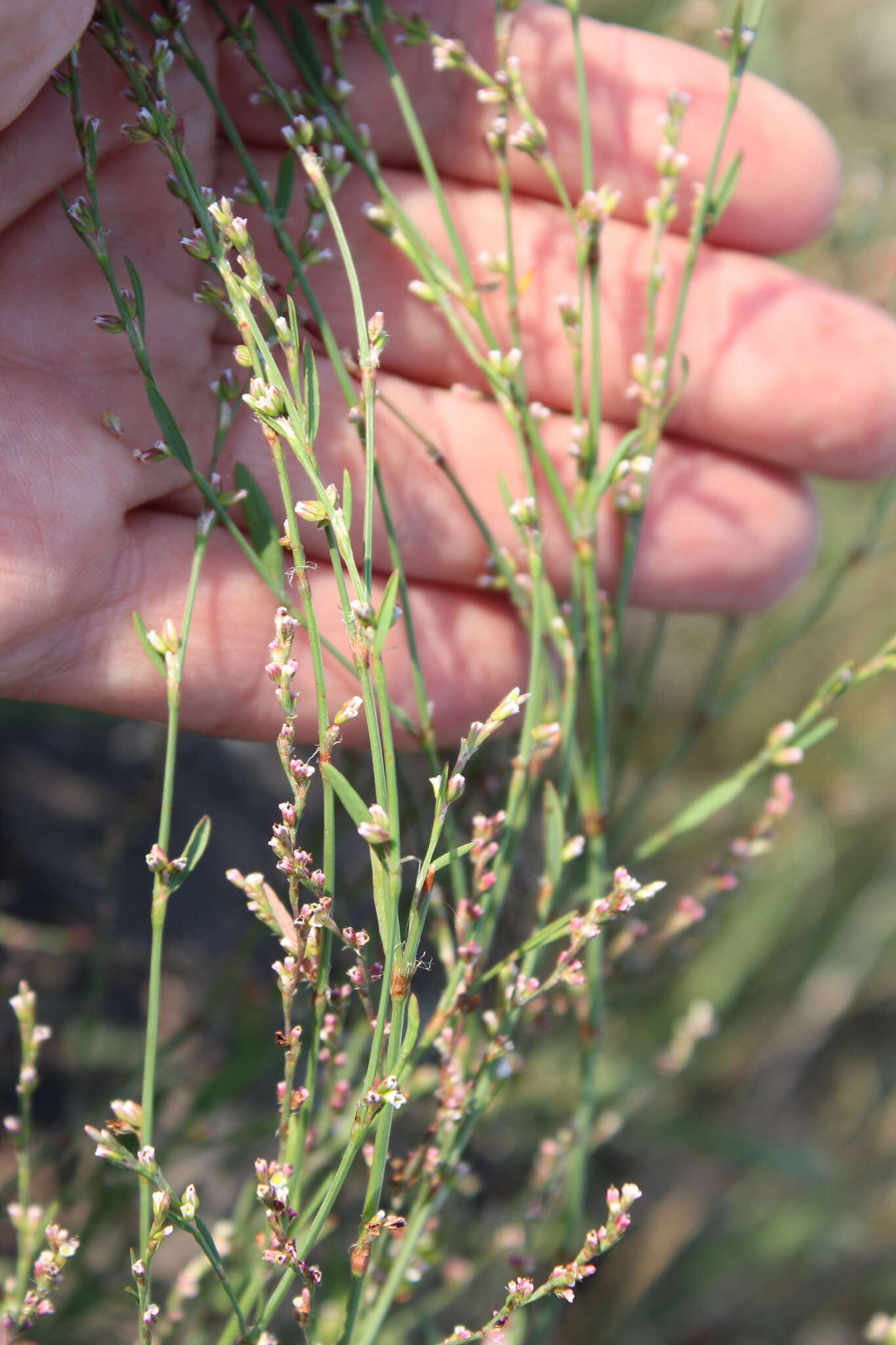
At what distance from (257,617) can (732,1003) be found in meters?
1.06

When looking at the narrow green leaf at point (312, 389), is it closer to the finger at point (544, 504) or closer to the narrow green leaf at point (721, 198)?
the finger at point (544, 504)

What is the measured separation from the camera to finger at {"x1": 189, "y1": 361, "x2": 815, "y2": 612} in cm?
94

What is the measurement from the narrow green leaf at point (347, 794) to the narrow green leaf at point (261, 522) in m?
0.22

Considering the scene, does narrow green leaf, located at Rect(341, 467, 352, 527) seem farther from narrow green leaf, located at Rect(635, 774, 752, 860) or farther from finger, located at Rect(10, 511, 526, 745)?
narrow green leaf, located at Rect(635, 774, 752, 860)

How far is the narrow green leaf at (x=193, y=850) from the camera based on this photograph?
2.05ft

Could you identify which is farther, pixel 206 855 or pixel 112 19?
pixel 206 855

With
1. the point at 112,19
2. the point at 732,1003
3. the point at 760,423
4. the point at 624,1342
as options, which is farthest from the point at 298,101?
the point at 624,1342

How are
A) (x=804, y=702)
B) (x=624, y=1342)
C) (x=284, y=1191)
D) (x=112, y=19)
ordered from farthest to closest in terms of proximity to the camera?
1. (x=804, y=702)
2. (x=624, y=1342)
3. (x=112, y=19)
4. (x=284, y=1191)

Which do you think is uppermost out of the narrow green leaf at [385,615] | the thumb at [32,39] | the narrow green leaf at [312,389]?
the thumb at [32,39]

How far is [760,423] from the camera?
1100mm

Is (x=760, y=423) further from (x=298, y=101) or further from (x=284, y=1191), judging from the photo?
(x=284, y=1191)

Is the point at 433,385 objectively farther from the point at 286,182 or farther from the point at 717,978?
the point at 717,978

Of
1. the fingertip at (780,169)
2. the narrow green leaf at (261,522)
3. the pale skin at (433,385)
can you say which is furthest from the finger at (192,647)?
the fingertip at (780,169)

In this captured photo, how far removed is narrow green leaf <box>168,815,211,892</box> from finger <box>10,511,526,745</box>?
232 mm
